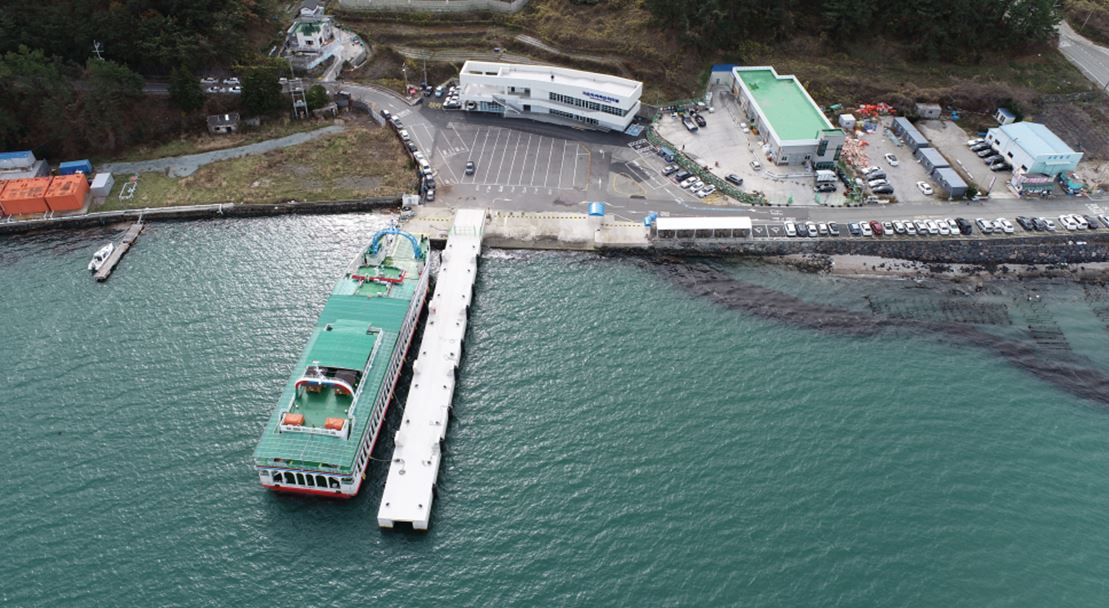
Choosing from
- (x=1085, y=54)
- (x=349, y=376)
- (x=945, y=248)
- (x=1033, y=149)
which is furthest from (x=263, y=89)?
(x=1085, y=54)

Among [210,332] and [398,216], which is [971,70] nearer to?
[398,216]

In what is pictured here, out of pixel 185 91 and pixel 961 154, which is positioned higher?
pixel 961 154

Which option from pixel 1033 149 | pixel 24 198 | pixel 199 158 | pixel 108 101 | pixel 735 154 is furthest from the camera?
pixel 199 158

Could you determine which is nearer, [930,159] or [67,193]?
[67,193]

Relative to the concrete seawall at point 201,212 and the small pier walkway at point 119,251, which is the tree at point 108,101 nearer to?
the concrete seawall at point 201,212

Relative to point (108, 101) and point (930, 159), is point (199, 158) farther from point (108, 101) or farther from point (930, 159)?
point (930, 159)

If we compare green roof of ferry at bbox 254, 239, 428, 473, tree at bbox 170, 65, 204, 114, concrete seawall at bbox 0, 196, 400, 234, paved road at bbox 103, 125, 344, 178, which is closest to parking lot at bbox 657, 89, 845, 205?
concrete seawall at bbox 0, 196, 400, 234

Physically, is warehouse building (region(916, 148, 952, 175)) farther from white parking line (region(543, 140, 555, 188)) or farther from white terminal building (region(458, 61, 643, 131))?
white parking line (region(543, 140, 555, 188))
